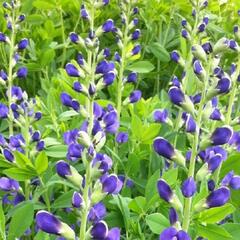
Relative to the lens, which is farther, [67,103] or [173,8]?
[173,8]

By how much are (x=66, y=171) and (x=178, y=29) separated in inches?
112

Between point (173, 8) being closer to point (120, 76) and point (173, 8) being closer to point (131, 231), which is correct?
point (120, 76)

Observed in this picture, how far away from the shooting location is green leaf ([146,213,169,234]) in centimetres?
222

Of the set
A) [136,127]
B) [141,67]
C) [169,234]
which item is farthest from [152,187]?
[141,67]

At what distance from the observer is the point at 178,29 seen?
4.57 m

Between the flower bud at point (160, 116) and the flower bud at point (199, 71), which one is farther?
the flower bud at point (160, 116)

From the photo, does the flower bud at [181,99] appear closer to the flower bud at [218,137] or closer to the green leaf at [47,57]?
the flower bud at [218,137]

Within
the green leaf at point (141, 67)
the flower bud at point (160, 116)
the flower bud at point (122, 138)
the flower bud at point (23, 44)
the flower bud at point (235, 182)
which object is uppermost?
the flower bud at point (23, 44)

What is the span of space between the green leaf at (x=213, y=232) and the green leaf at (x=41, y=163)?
0.64 m

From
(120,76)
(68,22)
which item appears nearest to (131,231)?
(120,76)

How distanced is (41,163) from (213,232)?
72cm

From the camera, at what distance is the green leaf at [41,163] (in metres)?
2.45

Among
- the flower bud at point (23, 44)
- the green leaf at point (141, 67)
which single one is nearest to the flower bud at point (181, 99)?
the flower bud at point (23, 44)

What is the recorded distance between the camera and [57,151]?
2701 mm
